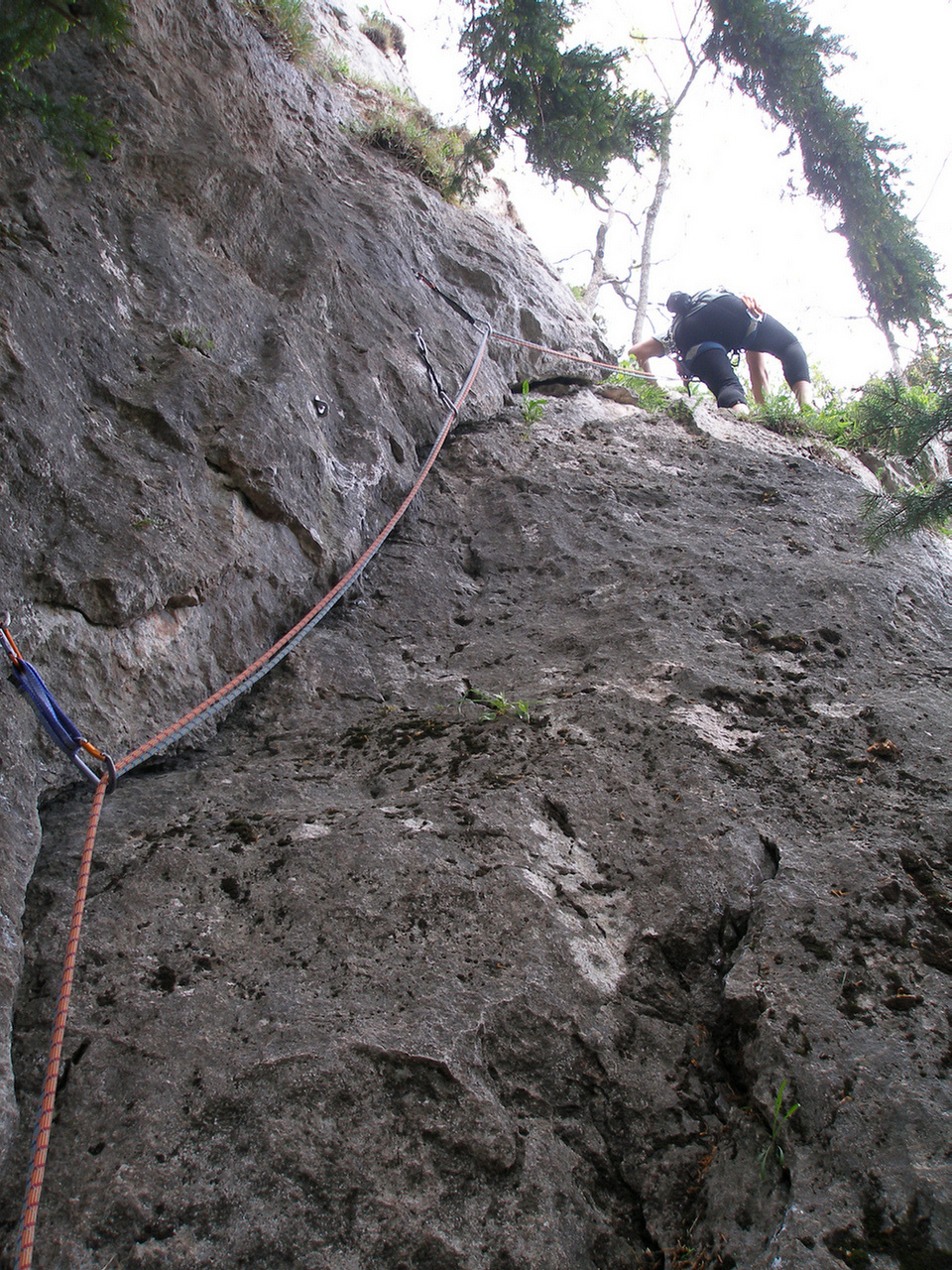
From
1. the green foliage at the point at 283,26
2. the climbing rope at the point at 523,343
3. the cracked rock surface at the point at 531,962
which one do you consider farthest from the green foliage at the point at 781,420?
the green foliage at the point at 283,26

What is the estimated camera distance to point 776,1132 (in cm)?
183

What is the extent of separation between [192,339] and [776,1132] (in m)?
4.02

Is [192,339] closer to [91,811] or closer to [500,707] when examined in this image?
[500,707]

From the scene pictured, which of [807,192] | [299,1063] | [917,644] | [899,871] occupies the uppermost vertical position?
[807,192]

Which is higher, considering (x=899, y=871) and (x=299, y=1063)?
(x=899, y=871)

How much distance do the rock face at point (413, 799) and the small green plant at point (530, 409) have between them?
1.94 ft

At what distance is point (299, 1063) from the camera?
1929 mm

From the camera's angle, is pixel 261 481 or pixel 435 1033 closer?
pixel 435 1033

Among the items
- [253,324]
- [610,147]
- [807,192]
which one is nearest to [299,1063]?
[253,324]

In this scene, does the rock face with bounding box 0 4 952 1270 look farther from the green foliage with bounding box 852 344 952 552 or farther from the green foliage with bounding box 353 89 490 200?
the green foliage with bounding box 353 89 490 200

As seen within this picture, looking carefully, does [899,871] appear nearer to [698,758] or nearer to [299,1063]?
[698,758]

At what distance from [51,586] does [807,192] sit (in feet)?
39.9

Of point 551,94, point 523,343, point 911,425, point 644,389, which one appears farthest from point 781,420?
point 551,94

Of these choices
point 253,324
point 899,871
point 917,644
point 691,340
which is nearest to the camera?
point 899,871
